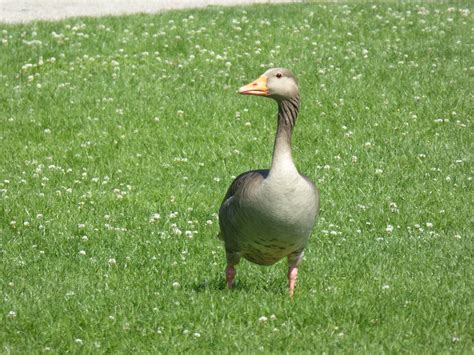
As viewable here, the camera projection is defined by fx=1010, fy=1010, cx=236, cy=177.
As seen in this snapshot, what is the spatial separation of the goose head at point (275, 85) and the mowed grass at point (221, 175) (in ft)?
5.50

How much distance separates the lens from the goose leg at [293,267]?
8.41 m

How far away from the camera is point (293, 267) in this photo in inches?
333

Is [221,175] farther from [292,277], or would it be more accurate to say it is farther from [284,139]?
[284,139]

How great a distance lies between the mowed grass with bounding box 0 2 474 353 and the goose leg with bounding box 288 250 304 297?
0.41ft

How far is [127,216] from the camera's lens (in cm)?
1094

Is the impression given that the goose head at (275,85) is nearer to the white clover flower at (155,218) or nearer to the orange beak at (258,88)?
the orange beak at (258,88)

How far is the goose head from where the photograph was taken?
8242 mm

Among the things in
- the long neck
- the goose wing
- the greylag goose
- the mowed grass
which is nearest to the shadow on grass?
the mowed grass

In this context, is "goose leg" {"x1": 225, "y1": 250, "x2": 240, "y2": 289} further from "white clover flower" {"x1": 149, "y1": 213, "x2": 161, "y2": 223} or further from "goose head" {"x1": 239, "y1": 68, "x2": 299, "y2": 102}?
"white clover flower" {"x1": 149, "y1": 213, "x2": 161, "y2": 223}

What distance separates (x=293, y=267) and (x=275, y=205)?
855 millimetres

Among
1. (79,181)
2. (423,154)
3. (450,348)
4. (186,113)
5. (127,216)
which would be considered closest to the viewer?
(450,348)

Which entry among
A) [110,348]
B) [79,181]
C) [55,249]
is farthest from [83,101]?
[110,348]

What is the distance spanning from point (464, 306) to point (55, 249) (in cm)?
406

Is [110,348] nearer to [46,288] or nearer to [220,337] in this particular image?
[220,337]
